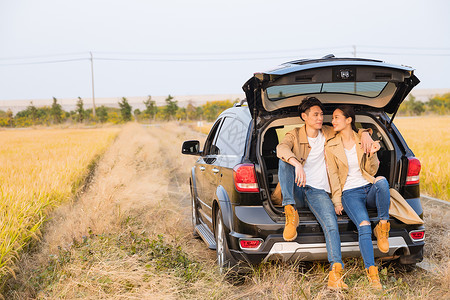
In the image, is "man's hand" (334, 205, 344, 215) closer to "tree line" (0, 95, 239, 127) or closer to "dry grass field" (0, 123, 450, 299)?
"dry grass field" (0, 123, 450, 299)

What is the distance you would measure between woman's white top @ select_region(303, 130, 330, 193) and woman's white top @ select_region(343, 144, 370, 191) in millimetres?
203

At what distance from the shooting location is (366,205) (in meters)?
4.70

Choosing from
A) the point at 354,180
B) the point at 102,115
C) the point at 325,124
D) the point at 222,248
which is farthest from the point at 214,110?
the point at 354,180

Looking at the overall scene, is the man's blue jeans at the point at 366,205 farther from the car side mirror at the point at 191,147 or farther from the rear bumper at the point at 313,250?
the car side mirror at the point at 191,147

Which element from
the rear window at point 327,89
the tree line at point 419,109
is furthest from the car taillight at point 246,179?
the tree line at point 419,109

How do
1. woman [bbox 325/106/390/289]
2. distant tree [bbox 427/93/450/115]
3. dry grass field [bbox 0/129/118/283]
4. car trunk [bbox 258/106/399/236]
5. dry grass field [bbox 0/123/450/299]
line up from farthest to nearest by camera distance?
distant tree [bbox 427/93/450/115], dry grass field [bbox 0/129/118/283], car trunk [bbox 258/106/399/236], woman [bbox 325/106/390/289], dry grass field [bbox 0/123/450/299]

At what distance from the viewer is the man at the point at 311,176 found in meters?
4.30

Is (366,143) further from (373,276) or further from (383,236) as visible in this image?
(373,276)

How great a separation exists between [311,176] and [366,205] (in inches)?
22.8

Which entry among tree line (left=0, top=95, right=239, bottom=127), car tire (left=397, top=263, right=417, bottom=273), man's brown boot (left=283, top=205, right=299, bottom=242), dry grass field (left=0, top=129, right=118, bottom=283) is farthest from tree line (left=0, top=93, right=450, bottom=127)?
man's brown boot (left=283, top=205, right=299, bottom=242)

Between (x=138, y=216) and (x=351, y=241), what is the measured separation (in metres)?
4.03

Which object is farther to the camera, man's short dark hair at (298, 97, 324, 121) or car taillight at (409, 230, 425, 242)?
man's short dark hair at (298, 97, 324, 121)

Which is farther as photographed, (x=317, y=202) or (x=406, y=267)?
(x=406, y=267)

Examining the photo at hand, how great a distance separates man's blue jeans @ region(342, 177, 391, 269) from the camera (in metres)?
4.32
